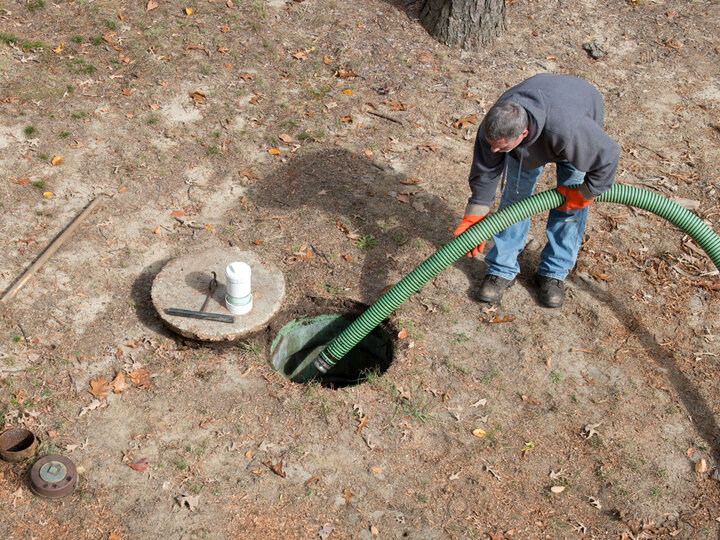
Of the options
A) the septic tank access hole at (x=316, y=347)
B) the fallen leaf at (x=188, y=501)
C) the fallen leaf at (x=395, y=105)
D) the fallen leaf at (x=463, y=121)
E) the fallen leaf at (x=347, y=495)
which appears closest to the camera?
the fallen leaf at (x=188, y=501)

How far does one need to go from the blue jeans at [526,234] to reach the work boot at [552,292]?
5 centimetres

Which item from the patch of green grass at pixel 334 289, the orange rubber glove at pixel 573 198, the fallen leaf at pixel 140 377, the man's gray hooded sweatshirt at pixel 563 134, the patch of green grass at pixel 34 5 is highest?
the man's gray hooded sweatshirt at pixel 563 134

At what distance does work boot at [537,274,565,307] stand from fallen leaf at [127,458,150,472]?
142 inches

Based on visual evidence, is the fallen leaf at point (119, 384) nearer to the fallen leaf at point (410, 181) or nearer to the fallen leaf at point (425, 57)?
the fallen leaf at point (410, 181)

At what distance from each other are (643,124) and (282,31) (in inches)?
191

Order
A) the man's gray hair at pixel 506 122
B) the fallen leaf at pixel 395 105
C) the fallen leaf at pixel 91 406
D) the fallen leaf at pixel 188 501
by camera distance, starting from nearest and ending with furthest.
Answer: the man's gray hair at pixel 506 122 < the fallen leaf at pixel 188 501 < the fallen leaf at pixel 91 406 < the fallen leaf at pixel 395 105

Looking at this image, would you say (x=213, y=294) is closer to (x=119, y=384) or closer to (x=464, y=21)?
(x=119, y=384)

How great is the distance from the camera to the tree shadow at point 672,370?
4.94 metres

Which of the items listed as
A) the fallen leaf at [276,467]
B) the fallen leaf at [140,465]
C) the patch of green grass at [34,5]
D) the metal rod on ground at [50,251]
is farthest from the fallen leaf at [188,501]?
the patch of green grass at [34,5]

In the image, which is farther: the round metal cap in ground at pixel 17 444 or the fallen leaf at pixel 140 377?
the fallen leaf at pixel 140 377

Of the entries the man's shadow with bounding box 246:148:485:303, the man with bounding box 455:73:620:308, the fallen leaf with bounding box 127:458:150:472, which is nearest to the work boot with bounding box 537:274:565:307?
the man with bounding box 455:73:620:308

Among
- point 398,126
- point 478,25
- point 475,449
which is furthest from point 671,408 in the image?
point 478,25

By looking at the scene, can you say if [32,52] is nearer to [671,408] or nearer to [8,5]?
[8,5]

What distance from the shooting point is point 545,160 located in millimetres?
4746
